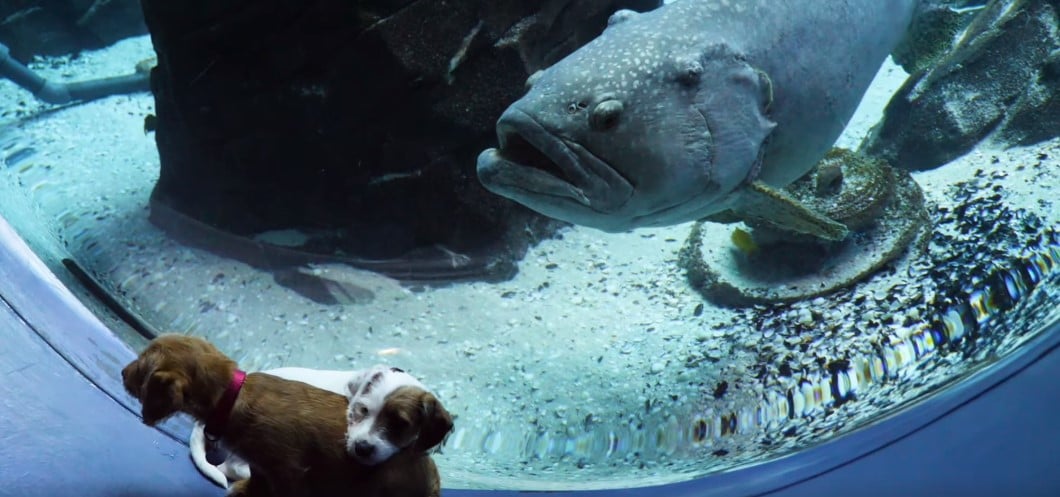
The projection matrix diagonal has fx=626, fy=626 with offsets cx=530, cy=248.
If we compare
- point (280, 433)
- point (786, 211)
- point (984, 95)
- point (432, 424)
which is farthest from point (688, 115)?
point (280, 433)

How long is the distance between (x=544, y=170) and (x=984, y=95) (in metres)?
1.91

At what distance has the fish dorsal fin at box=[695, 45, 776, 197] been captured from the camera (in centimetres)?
225

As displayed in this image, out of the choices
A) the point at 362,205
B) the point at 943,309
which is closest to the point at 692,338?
the point at 943,309

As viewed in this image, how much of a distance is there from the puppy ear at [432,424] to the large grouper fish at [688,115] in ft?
3.56

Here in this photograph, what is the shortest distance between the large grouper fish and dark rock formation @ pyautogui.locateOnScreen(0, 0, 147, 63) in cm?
246

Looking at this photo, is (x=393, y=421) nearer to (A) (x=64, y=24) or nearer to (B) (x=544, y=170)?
(B) (x=544, y=170)

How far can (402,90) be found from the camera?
2.82 m

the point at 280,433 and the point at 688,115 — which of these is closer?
the point at 280,433

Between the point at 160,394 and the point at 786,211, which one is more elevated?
the point at 786,211

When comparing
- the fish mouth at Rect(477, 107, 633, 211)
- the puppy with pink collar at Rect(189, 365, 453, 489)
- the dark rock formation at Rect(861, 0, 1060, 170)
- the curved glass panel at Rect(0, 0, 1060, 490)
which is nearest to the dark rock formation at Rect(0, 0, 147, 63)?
the curved glass panel at Rect(0, 0, 1060, 490)

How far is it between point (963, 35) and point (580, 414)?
239 centimetres

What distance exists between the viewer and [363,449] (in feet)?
3.65

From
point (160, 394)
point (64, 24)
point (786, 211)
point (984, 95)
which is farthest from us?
point (64, 24)

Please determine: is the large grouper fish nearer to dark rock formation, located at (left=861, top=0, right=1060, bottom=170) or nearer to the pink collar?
dark rock formation, located at (left=861, top=0, right=1060, bottom=170)
